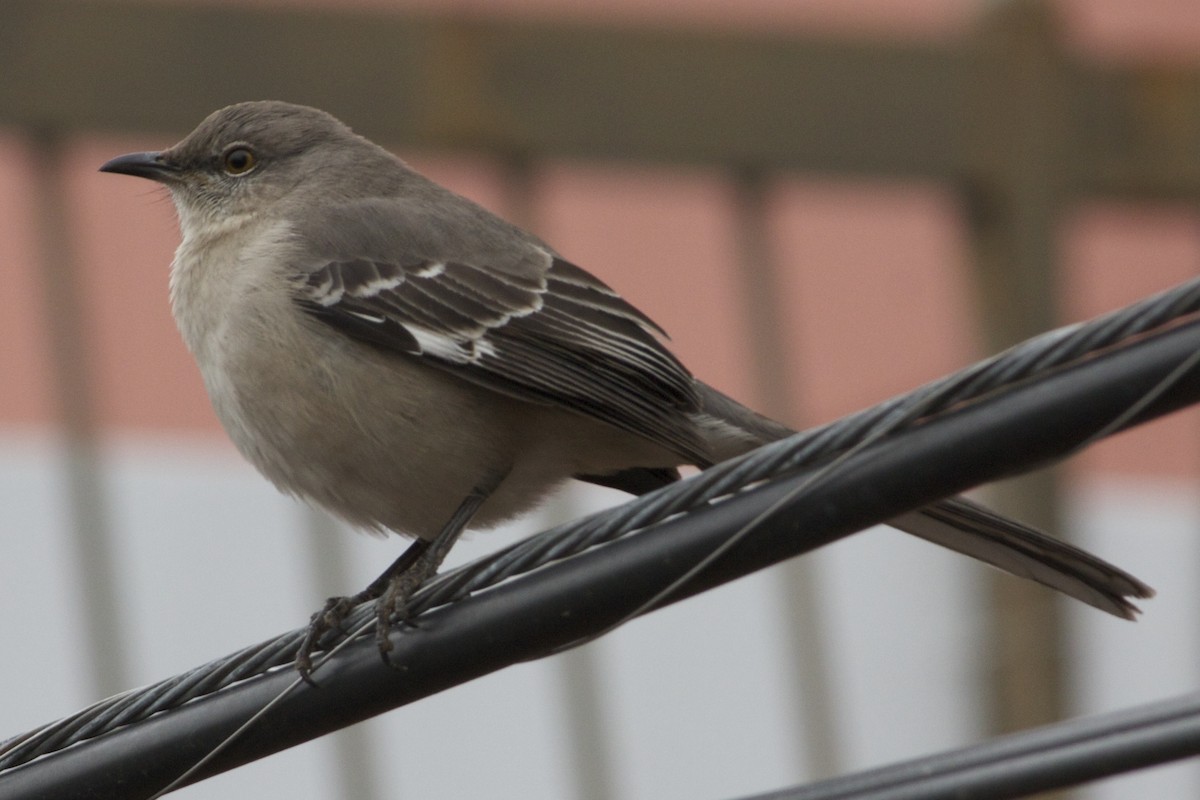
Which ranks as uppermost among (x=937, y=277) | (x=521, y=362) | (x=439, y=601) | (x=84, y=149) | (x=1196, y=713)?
(x=84, y=149)

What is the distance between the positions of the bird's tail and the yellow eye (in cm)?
258

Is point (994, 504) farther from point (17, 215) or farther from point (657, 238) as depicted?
point (17, 215)

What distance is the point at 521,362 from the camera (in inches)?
174

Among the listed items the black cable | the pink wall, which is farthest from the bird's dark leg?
the pink wall

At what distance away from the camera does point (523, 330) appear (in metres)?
4.52

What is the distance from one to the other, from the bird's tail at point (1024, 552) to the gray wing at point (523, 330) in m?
0.76

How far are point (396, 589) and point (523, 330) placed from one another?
3.21ft

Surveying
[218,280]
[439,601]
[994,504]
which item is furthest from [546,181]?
[439,601]

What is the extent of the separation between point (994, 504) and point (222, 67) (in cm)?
543

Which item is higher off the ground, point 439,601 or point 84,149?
point 84,149

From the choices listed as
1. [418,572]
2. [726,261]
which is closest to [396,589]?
[418,572]

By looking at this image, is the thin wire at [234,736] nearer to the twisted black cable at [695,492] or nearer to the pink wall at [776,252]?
the twisted black cable at [695,492]

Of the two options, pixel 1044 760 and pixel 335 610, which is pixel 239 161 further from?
pixel 1044 760

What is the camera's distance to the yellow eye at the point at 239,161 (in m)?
5.52
